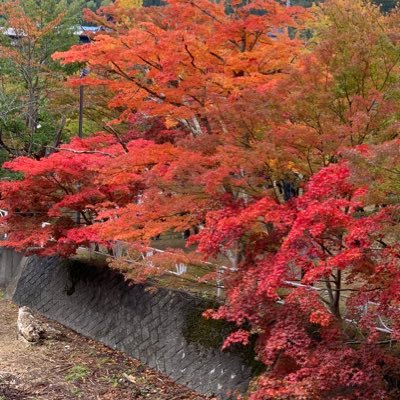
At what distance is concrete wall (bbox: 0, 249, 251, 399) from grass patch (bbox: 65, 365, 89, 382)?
50.7 inches

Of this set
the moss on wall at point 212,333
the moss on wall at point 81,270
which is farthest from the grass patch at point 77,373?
the moss on wall at point 81,270

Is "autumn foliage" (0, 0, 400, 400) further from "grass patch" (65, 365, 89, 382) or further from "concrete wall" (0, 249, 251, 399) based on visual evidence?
"grass patch" (65, 365, 89, 382)

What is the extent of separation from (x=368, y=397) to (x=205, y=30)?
24.5 feet

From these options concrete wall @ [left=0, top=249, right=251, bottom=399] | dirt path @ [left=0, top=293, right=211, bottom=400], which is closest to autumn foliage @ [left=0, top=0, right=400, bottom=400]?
concrete wall @ [left=0, top=249, right=251, bottom=399]

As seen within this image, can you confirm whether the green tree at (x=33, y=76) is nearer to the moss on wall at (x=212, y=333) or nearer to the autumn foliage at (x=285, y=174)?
the autumn foliage at (x=285, y=174)

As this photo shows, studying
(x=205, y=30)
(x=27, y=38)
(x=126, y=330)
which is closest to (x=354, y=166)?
(x=205, y=30)

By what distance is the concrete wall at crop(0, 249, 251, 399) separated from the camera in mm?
10930

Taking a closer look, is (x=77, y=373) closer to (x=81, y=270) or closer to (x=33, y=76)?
(x=81, y=270)

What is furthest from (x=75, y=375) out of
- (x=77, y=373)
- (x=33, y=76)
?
(x=33, y=76)

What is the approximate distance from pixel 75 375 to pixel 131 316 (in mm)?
2234

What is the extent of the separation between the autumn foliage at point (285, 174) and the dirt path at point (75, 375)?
8.08 ft

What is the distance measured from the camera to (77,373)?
11922 millimetres

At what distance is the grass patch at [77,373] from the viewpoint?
11638mm

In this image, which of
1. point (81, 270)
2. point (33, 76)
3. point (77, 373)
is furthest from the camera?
point (33, 76)
